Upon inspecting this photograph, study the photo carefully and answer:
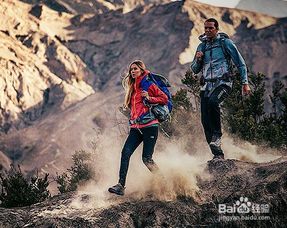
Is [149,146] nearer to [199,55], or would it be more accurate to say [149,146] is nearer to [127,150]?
[127,150]

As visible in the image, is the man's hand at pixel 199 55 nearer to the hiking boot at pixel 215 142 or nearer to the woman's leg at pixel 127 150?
the hiking boot at pixel 215 142

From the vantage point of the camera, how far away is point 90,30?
251 ft

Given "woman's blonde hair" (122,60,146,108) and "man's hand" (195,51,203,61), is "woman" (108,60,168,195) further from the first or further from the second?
"man's hand" (195,51,203,61)

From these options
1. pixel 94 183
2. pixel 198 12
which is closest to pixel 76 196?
pixel 94 183

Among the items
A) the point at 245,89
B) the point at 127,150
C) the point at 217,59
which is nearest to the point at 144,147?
the point at 127,150

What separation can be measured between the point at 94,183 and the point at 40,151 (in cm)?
4881

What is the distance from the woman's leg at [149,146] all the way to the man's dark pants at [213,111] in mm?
1093

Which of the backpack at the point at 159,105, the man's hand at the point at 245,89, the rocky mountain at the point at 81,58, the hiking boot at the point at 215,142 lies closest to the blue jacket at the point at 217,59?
the man's hand at the point at 245,89

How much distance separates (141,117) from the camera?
4914mm

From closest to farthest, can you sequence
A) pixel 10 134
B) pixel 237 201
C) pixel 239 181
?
pixel 237 201 → pixel 239 181 → pixel 10 134

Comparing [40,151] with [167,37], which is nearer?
[40,151]

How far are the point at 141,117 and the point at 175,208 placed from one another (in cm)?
114

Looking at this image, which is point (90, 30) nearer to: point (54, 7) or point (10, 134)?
point (54, 7)

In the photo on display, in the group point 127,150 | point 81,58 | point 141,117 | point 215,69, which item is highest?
point 81,58
